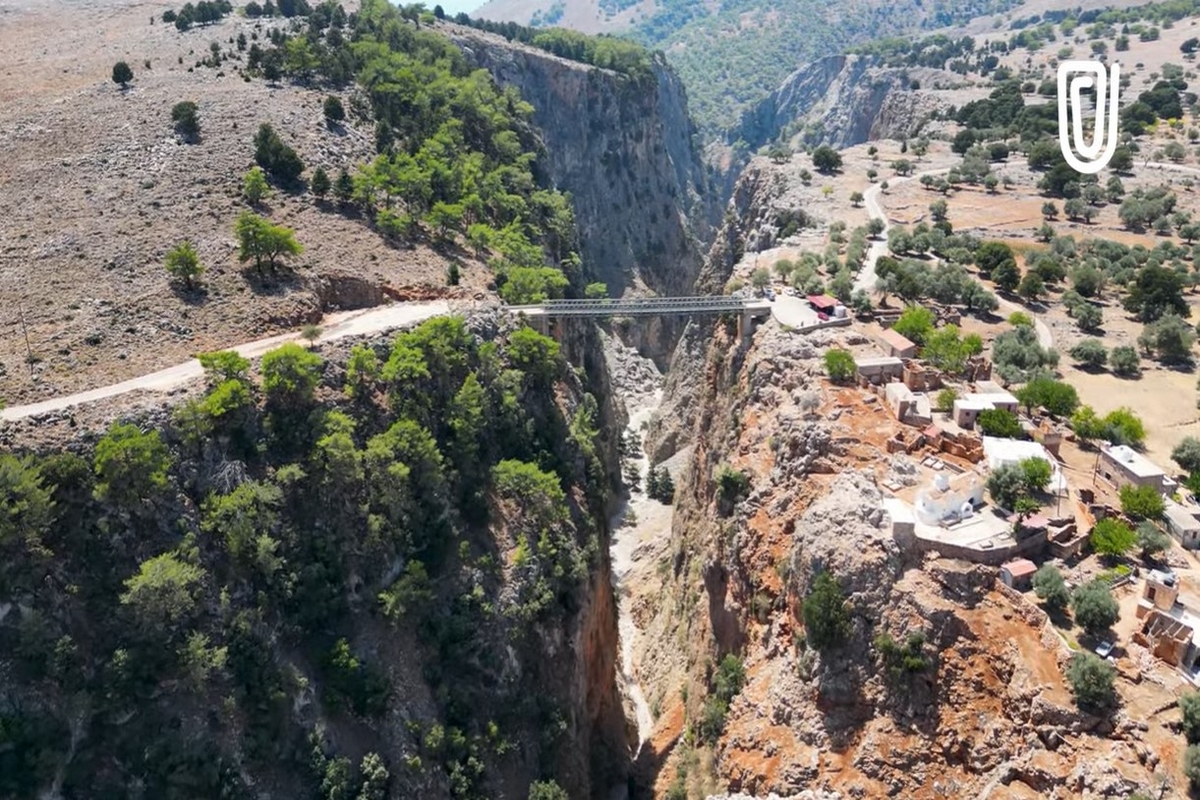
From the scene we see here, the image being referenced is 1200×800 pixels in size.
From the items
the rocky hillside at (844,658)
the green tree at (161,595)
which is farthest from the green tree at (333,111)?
the green tree at (161,595)

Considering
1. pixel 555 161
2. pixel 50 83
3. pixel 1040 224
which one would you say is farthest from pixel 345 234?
pixel 555 161

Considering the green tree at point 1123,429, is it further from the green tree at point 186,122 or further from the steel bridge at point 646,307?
the green tree at point 186,122

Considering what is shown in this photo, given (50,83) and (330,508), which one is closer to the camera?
(330,508)

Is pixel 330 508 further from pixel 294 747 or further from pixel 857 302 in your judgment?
pixel 857 302

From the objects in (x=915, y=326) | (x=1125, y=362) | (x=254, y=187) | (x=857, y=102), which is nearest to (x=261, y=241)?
(x=254, y=187)

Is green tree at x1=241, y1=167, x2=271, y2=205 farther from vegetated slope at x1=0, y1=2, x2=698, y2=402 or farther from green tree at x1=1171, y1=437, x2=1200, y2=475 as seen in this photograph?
green tree at x1=1171, y1=437, x2=1200, y2=475

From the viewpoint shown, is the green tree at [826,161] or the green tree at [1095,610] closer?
the green tree at [1095,610]

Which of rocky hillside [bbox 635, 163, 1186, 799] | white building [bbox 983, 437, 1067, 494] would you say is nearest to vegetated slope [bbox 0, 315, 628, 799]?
rocky hillside [bbox 635, 163, 1186, 799]
